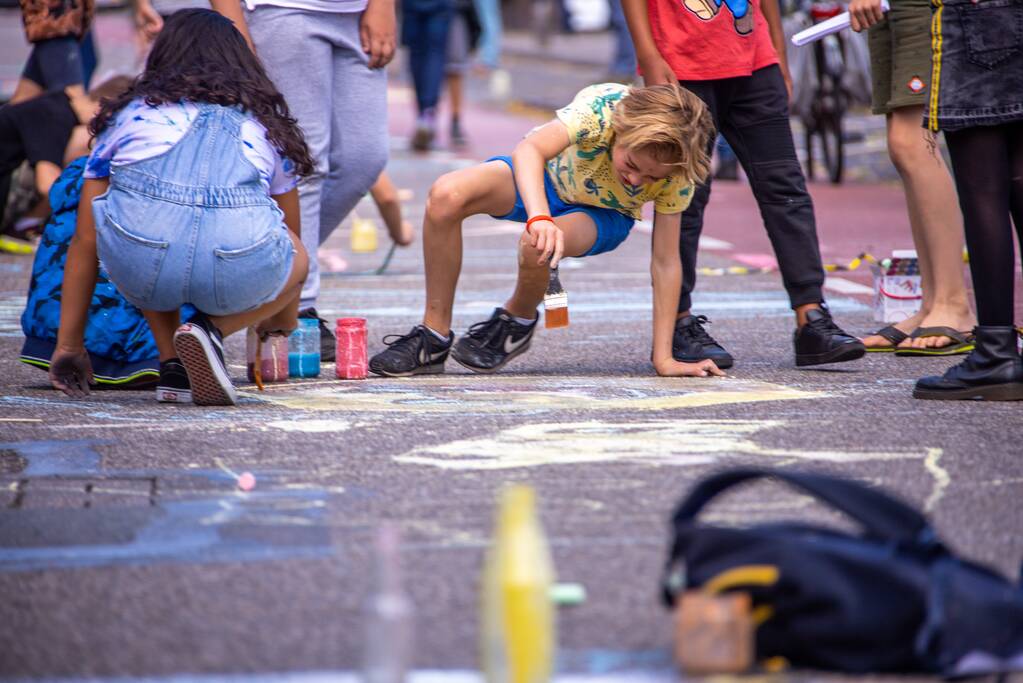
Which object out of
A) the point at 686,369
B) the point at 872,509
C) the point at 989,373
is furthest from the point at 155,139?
the point at 872,509

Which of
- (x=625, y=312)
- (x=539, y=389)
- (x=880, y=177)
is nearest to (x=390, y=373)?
(x=539, y=389)

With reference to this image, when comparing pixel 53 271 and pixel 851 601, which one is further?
pixel 53 271

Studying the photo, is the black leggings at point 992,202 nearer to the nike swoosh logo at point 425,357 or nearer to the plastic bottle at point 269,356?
the nike swoosh logo at point 425,357

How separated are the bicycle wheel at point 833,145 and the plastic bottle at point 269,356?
319 inches

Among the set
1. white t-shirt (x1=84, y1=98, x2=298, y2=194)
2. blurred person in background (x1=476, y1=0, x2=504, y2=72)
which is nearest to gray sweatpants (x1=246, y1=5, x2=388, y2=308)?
white t-shirt (x1=84, y1=98, x2=298, y2=194)

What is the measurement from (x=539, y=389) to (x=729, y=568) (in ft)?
8.78

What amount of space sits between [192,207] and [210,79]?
0.42 m

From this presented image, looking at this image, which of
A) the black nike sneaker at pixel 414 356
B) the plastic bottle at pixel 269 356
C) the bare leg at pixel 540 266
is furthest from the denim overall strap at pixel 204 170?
the bare leg at pixel 540 266

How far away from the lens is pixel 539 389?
5.25 metres

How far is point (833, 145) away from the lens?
43.6ft

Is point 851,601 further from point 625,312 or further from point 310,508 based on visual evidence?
point 625,312

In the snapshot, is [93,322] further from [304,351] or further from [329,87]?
[329,87]

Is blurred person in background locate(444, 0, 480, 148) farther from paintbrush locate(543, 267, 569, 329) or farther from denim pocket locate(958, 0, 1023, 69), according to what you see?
denim pocket locate(958, 0, 1023, 69)

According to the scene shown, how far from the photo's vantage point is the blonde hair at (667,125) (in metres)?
5.01
